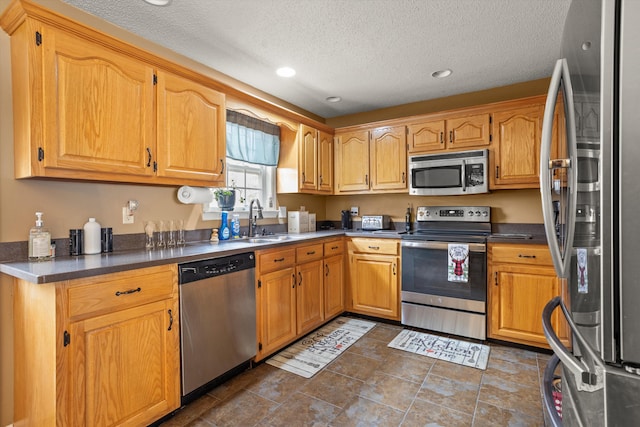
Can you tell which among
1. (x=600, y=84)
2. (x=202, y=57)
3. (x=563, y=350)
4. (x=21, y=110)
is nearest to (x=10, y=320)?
(x=21, y=110)

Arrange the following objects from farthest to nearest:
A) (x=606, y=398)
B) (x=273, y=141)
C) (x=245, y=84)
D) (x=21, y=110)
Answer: (x=273, y=141) < (x=245, y=84) < (x=21, y=110) < (x=606, y=398)

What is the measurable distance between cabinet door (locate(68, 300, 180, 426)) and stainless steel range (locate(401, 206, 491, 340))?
2164 millimetres

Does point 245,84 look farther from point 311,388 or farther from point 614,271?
point 614,271

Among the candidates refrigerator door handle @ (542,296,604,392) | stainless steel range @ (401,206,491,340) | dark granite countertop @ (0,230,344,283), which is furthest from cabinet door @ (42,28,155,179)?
stainless steel range @ (401,206,491,340)

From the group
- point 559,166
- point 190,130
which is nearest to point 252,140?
point 190,130

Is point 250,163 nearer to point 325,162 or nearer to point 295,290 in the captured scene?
point 325,162

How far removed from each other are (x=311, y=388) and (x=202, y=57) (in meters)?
2.63

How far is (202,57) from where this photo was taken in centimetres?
262

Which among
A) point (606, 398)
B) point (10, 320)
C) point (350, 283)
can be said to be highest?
point (606, 398)

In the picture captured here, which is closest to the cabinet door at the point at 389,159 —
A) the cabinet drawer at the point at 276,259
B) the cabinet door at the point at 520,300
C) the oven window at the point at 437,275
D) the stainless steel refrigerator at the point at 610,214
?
the oven window at the point at 437,275

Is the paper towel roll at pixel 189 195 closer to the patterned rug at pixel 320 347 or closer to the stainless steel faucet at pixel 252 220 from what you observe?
the stainless steel faucet at pixel 252 220

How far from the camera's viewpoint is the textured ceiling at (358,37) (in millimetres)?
1988

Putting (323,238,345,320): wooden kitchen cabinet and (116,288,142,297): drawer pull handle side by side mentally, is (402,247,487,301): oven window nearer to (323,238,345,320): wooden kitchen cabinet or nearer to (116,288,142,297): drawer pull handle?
(323,238,345,320): wooden kitchen cabinet

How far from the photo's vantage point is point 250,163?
129 inches
